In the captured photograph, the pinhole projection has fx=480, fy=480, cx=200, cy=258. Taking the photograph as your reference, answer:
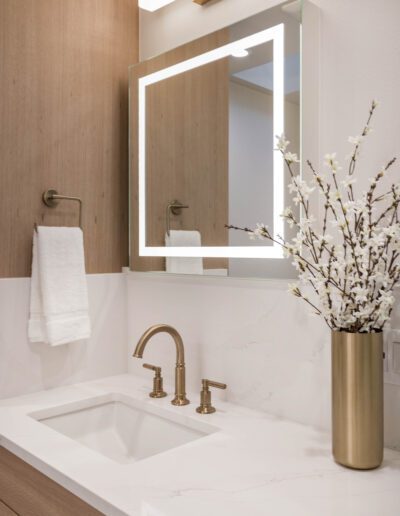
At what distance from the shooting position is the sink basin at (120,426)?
128 centimetres

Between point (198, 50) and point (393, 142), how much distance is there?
692mm

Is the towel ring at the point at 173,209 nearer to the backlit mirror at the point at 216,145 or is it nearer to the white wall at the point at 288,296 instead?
the backlit mirror at the point at 216,145

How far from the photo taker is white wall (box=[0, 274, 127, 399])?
4.53 feet

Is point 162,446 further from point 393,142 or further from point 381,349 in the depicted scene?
point 393,142

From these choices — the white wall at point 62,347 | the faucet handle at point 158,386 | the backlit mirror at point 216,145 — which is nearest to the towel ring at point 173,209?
the backlit mirror at point 216,145

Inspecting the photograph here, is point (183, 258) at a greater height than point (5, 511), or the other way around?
point (183, 258)

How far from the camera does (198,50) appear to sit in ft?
4.67

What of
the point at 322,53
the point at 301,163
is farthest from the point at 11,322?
the point at 322,53

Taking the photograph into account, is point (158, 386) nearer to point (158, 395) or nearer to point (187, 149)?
point (158, 395)

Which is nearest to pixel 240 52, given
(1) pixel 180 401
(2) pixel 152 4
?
(2) pixel 152 4

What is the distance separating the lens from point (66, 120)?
1506 millimetres

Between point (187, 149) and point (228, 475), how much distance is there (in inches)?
36.6

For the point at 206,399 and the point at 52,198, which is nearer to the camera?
the point at 206,399

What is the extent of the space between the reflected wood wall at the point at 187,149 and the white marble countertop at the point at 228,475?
0.48 metres
